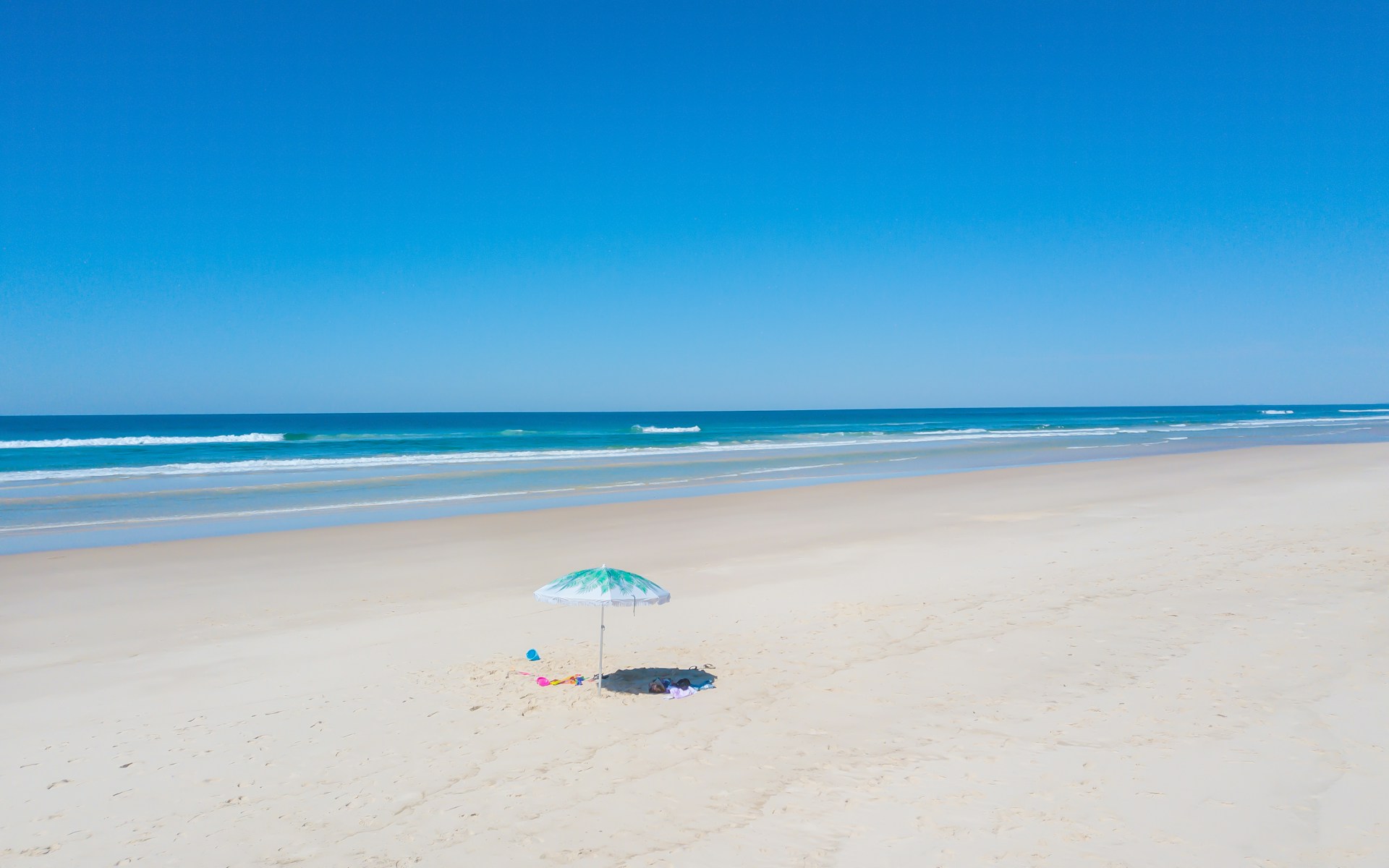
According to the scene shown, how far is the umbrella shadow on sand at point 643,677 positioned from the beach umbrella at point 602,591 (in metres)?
0.47

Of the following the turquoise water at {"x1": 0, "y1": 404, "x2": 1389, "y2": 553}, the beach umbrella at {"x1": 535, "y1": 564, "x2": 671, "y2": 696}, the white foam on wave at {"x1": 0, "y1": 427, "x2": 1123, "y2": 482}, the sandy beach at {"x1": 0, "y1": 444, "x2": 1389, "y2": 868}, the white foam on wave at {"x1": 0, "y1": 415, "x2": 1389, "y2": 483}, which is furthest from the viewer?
the white foam on wave at {"x1": 0, "y1": 415, "x2": 1389, "y2": 483}

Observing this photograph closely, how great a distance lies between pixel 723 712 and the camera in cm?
650

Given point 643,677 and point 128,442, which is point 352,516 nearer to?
point 643,677

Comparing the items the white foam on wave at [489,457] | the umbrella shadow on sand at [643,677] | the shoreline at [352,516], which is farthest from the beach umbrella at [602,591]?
the white foam on wave at [489,457]

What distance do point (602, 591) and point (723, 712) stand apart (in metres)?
1.37

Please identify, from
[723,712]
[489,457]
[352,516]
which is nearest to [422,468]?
[489,457]

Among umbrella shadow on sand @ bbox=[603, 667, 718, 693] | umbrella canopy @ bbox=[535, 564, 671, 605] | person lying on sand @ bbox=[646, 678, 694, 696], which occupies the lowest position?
umbrella shadow on sand @ bbox=[603, 667, 718, 693]

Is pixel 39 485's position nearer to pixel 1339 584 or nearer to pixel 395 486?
pixel 395 486

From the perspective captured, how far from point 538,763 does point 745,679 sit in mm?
2217

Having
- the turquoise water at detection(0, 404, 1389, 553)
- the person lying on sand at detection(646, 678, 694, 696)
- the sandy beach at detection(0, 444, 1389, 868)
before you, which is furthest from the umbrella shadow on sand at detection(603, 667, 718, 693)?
the turquoise water at detection(0, 404, 1389, 553)

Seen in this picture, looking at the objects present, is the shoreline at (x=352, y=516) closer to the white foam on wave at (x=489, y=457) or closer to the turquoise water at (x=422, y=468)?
the turquoise water at (x=422, y=468)

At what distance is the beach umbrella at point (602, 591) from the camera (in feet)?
21.0

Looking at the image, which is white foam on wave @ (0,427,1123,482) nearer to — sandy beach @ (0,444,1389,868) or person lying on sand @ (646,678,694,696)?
sandy beach @ (0,444,1389,868)

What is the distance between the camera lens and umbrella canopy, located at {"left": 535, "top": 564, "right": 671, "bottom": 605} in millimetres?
6406
